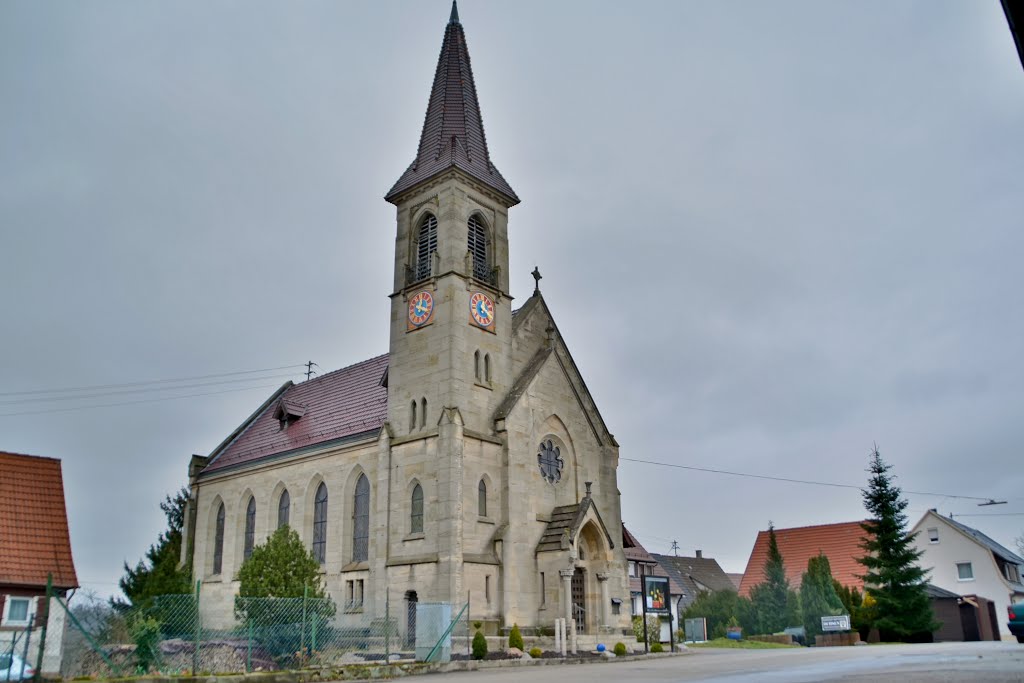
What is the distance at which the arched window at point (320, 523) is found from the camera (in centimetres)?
3709

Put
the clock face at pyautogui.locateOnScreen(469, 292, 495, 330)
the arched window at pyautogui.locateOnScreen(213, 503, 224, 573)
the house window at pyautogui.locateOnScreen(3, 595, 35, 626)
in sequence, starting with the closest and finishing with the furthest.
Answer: the house window at pyautogui.locateOnScreen(3, 595, 35, 626) → the clock face at pyautogui.locateOnScreen(469, 292, 495, 330) → the arched window at pyautogui.locateOnScreen(213, 503, 224, 573)

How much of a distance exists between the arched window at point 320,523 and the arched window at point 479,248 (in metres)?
11.7

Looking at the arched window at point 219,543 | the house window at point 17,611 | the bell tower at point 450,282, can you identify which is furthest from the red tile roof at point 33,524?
the arched window at point 219,543

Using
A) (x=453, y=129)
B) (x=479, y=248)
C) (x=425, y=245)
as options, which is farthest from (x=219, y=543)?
(x=453, y=129)

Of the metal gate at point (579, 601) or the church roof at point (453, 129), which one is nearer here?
the metal gate at point (579, 601)

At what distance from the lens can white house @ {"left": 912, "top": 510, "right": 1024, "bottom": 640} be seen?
60.3 metres

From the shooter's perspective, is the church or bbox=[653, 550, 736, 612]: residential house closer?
the church

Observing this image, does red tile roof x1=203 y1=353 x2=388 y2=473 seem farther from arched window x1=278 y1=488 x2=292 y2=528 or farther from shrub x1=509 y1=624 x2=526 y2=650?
shrub x1=509 y1=624 x2=526 y2=650

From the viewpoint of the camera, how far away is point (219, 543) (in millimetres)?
43812

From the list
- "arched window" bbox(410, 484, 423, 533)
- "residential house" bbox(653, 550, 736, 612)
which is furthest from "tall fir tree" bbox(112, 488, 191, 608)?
"residential house" bbox(653, 550, 736, 612)

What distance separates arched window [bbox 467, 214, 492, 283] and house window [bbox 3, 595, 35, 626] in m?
19.7

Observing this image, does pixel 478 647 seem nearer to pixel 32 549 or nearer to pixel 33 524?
pixel 32 549

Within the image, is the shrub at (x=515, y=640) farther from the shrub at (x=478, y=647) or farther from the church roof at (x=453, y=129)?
the church roof at (x=453, y=129)

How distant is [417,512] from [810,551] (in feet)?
149
